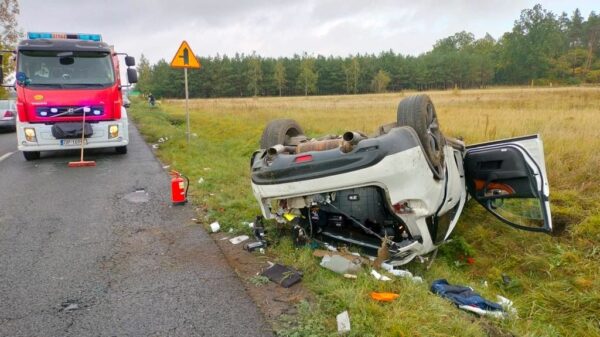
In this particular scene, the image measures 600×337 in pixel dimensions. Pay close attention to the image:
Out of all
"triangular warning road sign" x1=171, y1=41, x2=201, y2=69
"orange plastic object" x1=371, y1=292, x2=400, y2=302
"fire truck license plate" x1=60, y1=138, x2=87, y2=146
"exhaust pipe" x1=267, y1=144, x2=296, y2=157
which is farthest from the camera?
"triangular warning road sign" x1=171, y1=41, x2=201, y2=69

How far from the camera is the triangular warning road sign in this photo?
10336mm

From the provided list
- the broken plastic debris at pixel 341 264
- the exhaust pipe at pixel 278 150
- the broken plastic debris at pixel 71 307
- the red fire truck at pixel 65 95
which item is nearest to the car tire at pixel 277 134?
the exhaust pipe at pixel 278 150

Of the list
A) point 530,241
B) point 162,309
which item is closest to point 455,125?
point 530,241

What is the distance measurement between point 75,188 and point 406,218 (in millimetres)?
5538

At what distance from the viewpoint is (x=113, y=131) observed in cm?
922

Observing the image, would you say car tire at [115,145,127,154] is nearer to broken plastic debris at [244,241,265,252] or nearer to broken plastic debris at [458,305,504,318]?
broken plastic debris at [244,241,265,252]

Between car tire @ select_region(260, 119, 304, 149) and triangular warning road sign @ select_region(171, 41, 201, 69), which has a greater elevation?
triangular warning road sign @ select_region(171, 41, 201, 69)

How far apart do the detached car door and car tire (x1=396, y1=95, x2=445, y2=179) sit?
804 mm

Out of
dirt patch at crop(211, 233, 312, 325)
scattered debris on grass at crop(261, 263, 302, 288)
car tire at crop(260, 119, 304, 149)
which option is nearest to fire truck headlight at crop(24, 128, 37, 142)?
car tire at crop(260, 119, 304, 149)

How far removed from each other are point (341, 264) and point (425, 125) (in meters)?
1.32

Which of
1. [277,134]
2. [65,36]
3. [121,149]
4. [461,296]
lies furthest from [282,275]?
[65,36]

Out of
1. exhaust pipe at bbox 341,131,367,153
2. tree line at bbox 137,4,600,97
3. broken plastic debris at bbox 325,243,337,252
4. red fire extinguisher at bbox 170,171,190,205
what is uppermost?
tree line at bbox 137,4,600,97

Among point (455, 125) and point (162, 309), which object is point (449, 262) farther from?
point (455, 125)

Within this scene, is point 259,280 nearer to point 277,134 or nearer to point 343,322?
point 343,322
